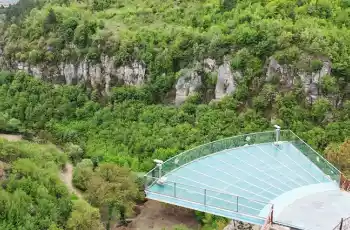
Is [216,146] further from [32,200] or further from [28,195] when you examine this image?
[28,195]

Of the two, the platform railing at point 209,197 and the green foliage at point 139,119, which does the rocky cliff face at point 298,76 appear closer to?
the green foliage at point 139,119

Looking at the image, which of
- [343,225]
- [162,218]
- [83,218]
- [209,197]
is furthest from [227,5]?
[343,225]

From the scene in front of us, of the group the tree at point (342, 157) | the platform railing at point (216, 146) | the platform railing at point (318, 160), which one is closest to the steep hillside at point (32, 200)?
the platform railing at point (216, 146)

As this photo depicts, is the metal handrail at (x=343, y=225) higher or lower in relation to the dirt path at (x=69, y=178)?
higher

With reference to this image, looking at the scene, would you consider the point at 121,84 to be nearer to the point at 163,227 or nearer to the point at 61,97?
the point at 61,97

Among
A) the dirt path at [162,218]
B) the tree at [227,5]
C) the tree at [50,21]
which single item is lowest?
the dirt path at [162,218]

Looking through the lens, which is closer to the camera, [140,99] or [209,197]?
[209,197]

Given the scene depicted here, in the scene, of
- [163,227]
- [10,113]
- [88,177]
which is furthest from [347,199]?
[10,113]
